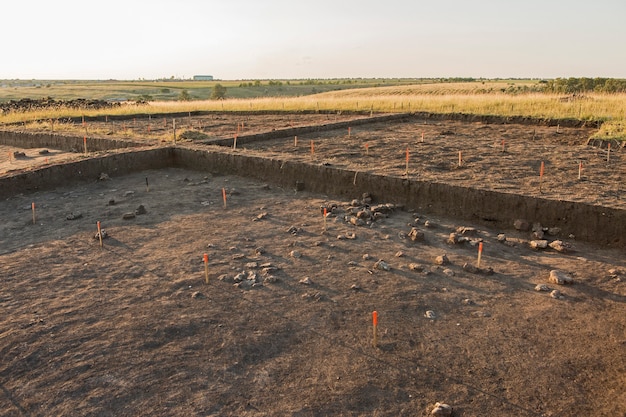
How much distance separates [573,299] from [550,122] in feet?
53.5

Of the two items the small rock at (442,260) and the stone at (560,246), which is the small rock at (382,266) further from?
the stone at (560,246)

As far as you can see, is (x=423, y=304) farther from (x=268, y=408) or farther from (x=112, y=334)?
(x=112, y=334)

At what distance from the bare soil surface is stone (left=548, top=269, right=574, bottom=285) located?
0.08 m

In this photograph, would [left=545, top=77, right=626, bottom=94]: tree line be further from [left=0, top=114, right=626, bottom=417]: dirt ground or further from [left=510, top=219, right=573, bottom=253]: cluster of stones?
[left=0, top=114, right=626, bottom=417]: dirt ground

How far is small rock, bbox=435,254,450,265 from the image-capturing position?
20.0 ft

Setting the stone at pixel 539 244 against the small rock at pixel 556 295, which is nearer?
the small rock at pixel 556 295

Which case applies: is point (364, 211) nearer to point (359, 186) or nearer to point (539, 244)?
point (359, 186)

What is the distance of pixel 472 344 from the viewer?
442cm

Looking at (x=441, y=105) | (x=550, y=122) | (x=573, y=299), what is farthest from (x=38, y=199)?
(x=441, y=105)

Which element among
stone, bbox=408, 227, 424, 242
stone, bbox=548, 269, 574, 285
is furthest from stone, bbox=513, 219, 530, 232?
stone, bbox=548, 269, 574, 285

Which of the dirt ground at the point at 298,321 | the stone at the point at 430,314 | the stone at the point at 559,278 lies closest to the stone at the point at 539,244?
the dirt ground at the point at 298,321

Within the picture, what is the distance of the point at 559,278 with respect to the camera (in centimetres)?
549

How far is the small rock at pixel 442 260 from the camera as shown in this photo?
6082mm

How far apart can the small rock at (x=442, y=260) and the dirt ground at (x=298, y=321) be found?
9cm
